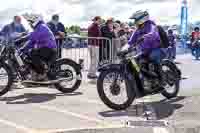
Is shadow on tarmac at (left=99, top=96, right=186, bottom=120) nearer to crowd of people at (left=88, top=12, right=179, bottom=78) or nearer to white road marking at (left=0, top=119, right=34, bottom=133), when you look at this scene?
white road marking at (left=0, top=119, right=34, bottom=133)

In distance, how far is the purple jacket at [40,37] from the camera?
10.7m

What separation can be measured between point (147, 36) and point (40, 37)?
2455 mm

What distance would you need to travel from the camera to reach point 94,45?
13.8 m

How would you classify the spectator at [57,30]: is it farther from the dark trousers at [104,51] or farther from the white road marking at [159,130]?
the white road marking at [159,130]

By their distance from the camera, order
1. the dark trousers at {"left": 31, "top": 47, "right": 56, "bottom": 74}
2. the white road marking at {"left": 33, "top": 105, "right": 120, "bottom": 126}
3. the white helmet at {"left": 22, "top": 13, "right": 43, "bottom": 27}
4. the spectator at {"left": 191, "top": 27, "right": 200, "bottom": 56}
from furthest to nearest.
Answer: the spectator at {"left": 191, "top": 27, "right": 200, "bottom": 56} < the white helmet at {"left": 22, "top": 13, "right": 43, "bottom": 27} < the dark trousers at {"left": 31, "top": 47, "right": 56, "bottom": 74} < the white road marking at {"left": 33, "top": 105, "right": 120, "bottom": 126}

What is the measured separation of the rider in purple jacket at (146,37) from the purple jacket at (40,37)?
1974 millimetres

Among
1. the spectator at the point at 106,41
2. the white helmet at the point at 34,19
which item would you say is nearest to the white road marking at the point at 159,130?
the white helmet at the point at 34,19

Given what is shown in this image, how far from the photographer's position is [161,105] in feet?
31.1

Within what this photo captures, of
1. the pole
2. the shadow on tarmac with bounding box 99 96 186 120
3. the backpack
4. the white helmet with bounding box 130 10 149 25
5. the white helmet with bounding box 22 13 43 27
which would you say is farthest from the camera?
the pole

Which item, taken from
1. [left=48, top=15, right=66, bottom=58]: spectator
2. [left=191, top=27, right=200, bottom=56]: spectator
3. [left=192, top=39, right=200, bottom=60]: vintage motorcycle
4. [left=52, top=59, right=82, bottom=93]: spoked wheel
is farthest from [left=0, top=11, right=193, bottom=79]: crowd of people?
[left=191, top=27, right=200, bottom=56]: spectator

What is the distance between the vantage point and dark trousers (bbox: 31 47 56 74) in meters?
10.6

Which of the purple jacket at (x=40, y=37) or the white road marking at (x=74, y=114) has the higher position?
the purple jacket at (x=40, y=37)

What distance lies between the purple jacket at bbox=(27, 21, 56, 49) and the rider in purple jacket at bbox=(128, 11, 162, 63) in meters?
1.97

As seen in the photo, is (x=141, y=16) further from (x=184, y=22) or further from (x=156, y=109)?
(x=184, y=22)
